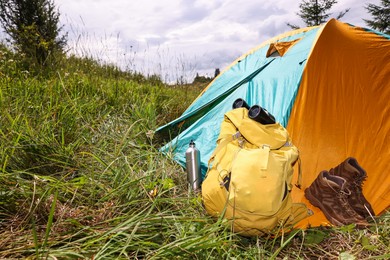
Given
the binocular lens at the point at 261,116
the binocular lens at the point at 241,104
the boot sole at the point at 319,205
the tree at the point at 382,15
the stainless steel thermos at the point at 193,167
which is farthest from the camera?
the tree at the point at 382,15

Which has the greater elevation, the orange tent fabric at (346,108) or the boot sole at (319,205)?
the orange tent fabric at (346,108)

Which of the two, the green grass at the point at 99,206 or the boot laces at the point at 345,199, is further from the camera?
the boot laces at the point at 345,199

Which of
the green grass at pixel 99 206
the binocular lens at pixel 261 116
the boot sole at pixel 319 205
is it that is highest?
the binocular lens at pixel 261 116

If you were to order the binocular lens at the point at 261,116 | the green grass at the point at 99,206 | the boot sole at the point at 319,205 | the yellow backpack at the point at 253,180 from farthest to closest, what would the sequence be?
the boot sole at the point at 319,205, the binocular lens at the point at 261,116, the yellow backpack at the point at 253,180, the green grass at the point at 99,206

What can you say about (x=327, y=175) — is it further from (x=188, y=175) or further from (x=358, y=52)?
(x=358, y=52)

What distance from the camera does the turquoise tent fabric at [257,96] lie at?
2.52 meters

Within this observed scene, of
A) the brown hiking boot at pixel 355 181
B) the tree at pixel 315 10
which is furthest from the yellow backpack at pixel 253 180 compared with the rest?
the tree at pixel 315 10

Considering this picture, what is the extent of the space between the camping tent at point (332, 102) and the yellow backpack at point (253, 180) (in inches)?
21.4

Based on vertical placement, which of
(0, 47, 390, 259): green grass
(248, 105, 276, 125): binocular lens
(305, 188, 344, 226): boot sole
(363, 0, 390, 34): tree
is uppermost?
(363, 0, 390, 34): tree

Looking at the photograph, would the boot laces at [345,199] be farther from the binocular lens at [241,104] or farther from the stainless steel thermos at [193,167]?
the stainless steel thermos at [193,167]

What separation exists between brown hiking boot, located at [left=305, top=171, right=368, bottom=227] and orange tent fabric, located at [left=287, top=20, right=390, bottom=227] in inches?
6.0

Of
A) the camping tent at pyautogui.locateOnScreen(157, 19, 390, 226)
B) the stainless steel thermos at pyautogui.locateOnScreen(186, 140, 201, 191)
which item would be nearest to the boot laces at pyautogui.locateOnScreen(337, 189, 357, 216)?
the camping tent at pyautogui.locateOnScreen(157, 19, 390, 226)

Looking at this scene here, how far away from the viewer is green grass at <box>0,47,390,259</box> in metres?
1.43

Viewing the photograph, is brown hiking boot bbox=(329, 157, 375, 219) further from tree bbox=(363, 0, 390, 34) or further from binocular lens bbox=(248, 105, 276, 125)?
tree bbox=(363, 0, 390, 34)
